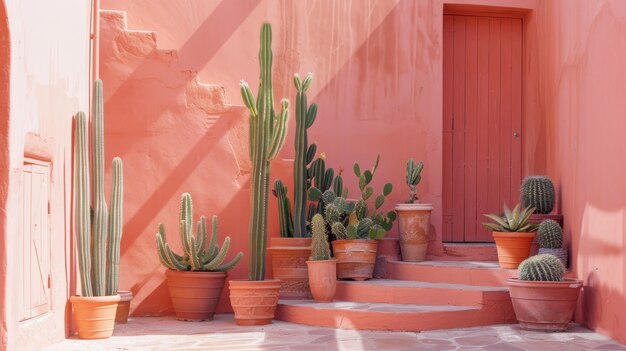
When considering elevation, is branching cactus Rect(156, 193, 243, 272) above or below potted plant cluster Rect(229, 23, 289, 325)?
below

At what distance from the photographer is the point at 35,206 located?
6.07 meters

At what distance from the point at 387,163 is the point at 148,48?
9.13ft

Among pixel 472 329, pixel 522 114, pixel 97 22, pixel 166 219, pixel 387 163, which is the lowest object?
pixel 472 329

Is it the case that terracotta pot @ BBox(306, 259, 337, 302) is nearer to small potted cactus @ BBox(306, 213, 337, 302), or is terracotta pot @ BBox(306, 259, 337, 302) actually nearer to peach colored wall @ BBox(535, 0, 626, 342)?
small potted cactus @ BBox(306, 213, 337, 302)

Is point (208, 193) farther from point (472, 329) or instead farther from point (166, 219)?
point (472, 329)

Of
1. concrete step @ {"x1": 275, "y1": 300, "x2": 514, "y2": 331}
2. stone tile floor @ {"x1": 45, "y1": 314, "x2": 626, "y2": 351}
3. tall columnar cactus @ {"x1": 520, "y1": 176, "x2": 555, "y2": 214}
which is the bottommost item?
stone tile floor @ {"x1": 45, "y1": 314, "x2": 626, "y2": 351}

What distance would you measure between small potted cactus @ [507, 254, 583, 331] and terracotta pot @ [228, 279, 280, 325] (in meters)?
2.18

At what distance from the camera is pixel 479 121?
9.43 metres

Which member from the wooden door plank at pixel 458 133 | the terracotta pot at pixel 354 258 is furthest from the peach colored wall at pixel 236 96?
the terracotta pot at pixel 354 258

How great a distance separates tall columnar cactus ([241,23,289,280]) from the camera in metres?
7.76

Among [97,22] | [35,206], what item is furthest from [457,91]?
[35,206]

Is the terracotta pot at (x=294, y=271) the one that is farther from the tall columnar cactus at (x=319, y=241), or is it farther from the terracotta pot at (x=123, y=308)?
the terracotta pot at (x=123, y=308)

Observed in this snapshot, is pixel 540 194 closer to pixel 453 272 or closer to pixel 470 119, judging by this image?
pixel 453 272

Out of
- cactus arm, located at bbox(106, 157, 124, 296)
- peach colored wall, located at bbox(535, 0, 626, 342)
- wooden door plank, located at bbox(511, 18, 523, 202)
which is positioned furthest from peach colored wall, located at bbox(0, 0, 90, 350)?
wooden door plank, located at bbox(511, 18, 523, 202)
